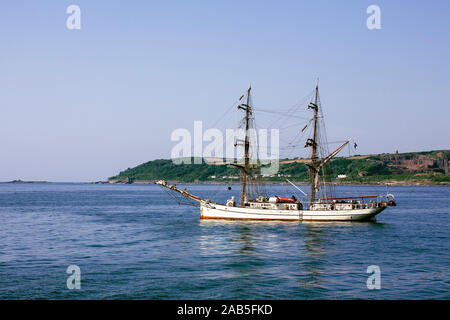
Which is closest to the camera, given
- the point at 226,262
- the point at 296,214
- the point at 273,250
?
the point at 226,262

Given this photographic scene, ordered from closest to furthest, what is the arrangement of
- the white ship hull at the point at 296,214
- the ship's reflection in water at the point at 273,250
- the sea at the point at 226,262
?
the sea at the point at 226,262 < the ship's reflection in water at the point at 273,250 < the white ship hull at the point at 296,214

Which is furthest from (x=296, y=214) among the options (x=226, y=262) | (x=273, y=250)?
(x=226, y=262)

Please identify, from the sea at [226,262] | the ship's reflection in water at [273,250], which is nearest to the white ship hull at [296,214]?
the ship's reflection in water at [273,250]

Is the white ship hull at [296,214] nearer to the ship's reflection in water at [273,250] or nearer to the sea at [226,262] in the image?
the ship's reflection in water at [273,250]

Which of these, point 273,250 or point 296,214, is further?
point 296,214

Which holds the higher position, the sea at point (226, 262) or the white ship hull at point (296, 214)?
the white ship hull at point (296, 214)

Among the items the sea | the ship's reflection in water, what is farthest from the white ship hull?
the sea

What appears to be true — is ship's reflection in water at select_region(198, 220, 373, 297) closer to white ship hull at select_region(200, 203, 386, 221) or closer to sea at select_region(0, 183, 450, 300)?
sea at select_region(0, 183, 450, 300)

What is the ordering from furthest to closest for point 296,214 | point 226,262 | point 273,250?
point 296,214, point 273,250, point 226,262

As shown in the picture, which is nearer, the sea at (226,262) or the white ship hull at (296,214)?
the sea at (226,262)

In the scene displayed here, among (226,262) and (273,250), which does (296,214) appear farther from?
(226,262)
